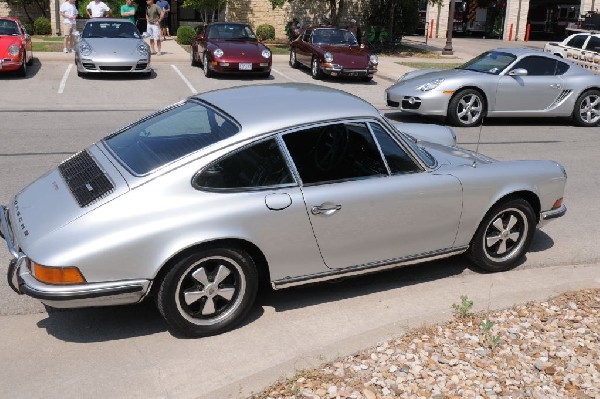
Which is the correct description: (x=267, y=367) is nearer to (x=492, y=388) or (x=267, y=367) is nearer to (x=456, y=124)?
(x=492, y=388)

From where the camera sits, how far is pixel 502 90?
12.7m

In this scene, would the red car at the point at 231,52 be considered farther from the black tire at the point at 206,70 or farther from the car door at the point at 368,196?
the car door at the point at 368,196

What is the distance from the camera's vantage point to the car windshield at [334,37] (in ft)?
62.1

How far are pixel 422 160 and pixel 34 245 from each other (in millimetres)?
2790

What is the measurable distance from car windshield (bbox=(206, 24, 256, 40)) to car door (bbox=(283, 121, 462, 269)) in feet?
46.9

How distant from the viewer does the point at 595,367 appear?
4.21 metres

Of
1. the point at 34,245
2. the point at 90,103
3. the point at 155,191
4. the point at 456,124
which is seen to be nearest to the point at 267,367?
the point at 155,191

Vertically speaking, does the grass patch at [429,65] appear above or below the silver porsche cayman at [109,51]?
below

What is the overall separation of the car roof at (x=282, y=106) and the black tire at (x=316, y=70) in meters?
12.6

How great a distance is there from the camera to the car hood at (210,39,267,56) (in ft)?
57.7

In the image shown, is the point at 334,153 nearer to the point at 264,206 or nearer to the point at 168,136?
the point at 264,206

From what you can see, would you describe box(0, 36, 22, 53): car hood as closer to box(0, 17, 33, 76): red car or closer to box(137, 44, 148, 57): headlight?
box(0, 17, 33, 76): red car

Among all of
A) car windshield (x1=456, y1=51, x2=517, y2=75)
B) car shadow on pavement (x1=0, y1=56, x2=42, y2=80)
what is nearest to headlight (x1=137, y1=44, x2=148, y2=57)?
car shadow on pavement (x1=0, y1=56, x2=42, y2=80)

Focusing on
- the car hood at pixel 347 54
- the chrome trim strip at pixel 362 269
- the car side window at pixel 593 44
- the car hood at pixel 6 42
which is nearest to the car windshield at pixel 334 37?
the car hood at pixel 347 54
